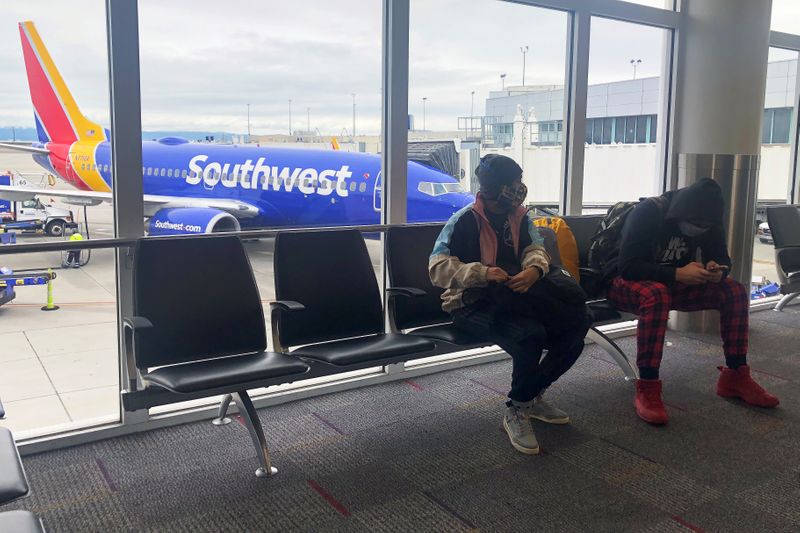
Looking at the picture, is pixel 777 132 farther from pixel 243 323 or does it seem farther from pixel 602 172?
pixel 243 323

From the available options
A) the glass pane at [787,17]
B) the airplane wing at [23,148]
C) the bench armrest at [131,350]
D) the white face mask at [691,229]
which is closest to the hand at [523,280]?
the white face mask at [691,229]

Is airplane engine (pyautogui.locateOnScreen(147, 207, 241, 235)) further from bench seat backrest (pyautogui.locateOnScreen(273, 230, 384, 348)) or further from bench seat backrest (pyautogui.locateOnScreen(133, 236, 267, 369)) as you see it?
bench seat backrest (pyautogui.locateOnScreen(273, 230, 384, 348))

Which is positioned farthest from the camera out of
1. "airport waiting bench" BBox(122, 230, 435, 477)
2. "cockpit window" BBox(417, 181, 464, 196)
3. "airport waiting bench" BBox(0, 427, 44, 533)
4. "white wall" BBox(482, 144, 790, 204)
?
"cockpit window" BBox(417, 181, 464, 196)

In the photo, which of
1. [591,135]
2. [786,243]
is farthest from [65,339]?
[786,243]

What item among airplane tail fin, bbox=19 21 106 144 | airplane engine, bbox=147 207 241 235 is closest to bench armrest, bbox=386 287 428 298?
airplane engine, bbox=147 207 241 235

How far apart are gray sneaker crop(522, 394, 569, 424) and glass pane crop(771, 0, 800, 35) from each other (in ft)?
14.6

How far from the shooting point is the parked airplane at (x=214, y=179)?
3291mm

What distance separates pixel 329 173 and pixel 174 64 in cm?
371

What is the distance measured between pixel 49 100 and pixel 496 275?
7.64 ft

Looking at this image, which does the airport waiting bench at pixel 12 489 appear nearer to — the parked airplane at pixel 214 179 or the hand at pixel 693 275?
the parked airplane at pixel 214 179

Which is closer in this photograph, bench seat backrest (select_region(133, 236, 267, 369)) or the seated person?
bench seat backrest (select_region(133, 236, 267, 369))

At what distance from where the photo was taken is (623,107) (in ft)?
16.7

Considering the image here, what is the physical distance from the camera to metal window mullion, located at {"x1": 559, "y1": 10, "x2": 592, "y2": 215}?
15.0 ft

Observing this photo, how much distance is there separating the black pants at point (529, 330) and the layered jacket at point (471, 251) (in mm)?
128
